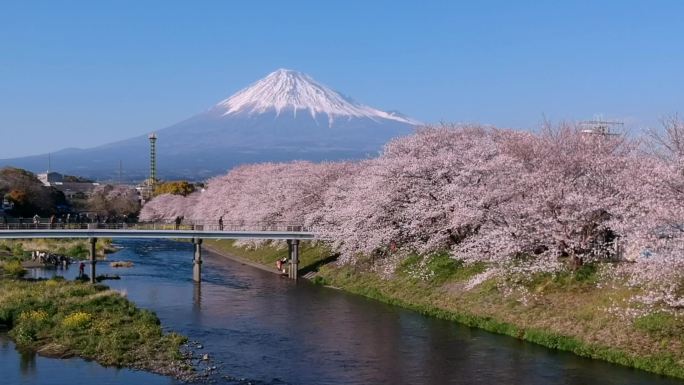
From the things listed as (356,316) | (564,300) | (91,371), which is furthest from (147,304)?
(564,300)

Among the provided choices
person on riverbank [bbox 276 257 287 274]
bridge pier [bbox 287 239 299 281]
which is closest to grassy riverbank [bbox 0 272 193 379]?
bridge pier [bbox 287 239 299 281]

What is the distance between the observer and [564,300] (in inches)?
954

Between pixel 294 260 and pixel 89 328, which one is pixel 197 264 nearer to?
pixel 294 260

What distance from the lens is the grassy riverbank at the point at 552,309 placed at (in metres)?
20.2

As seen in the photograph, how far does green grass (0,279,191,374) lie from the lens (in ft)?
66.5

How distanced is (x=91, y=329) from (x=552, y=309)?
1523 centimetres

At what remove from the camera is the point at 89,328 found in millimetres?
22781

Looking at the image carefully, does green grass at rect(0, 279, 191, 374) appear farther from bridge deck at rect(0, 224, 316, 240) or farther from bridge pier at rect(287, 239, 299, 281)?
bridge pier at rect(287, 239, 299, 281)

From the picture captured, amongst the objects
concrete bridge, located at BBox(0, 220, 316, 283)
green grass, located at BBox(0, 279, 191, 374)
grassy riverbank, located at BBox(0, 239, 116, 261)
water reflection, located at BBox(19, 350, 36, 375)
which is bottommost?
water reflection, located at BBox(19, 350, 36, 375)

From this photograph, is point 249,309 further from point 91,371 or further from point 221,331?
point 91,371

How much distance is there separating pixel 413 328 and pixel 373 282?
860cm

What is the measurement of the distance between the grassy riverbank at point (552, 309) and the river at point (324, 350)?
1.89ft

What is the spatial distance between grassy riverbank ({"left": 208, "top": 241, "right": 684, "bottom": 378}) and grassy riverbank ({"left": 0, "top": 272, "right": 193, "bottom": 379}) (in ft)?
36.0

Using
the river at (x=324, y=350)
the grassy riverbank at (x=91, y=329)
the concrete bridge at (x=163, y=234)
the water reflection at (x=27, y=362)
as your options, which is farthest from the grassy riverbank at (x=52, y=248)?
the water reflection at (x=27, y=362)
